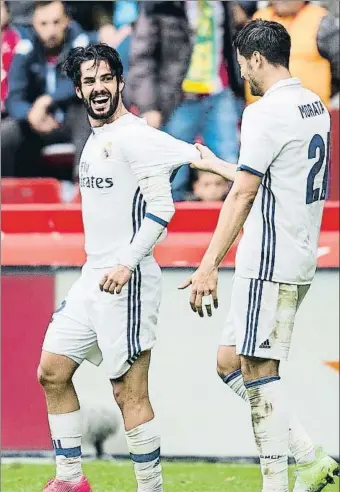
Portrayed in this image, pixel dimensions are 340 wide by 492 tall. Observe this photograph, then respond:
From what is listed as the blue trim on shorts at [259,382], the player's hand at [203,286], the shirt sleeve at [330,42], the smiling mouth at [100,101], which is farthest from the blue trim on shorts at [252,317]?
the shirt sleeve at [330,42]

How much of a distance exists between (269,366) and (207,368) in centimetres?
226

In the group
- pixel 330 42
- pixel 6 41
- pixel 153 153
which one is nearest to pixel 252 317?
pixel 153 153

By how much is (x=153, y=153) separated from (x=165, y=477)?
2120 mm

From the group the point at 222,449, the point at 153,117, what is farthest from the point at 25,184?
the point at 222,449

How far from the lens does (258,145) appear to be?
4.96 meters

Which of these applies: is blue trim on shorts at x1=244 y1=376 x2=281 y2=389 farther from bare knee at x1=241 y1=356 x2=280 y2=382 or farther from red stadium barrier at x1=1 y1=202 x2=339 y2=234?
red stadium barrier at x1=1 y1=202 x2=339 y2=234

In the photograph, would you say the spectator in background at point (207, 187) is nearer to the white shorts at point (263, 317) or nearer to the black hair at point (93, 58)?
the black hair at point (93, 58)

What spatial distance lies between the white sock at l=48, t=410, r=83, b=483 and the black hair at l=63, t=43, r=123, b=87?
4.56 ft

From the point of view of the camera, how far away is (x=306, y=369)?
24.1 feet

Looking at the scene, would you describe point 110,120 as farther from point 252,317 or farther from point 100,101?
point 252,317

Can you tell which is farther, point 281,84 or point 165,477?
point 165,477

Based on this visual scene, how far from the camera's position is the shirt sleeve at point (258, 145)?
4957 millimetres

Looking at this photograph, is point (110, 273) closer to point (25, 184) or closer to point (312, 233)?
point (312, 233)

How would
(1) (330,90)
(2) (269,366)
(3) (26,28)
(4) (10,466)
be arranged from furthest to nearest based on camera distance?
1. (3) (26,28)
2. (1) (330,90)
3. (4) (10,466)
4. (2) (269,366)
